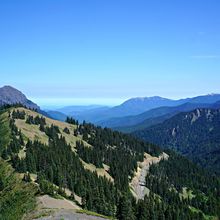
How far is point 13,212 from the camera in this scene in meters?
101

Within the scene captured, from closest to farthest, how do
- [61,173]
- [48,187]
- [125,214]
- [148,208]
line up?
[125,214] < [48,187] < [148,208] < [61,173]

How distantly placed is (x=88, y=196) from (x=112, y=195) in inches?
1531

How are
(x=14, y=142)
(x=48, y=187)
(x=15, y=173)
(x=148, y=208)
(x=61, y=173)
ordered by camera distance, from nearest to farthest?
(x=48, y=187), (x=148, y=208), (x=15, y=173), (x=61, y=173), (x=14, y=142)

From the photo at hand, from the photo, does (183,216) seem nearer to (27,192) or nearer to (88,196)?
(88,196)

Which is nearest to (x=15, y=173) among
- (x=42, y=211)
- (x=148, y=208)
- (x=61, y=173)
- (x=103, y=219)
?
(x=61, y=173)

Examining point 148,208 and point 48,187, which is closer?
point 48,187

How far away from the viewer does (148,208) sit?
479ft

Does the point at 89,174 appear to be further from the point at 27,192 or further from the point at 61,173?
the point at 27,192

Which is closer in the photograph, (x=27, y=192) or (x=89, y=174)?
(x=27, y=192)

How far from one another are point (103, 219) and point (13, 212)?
82.2 ft

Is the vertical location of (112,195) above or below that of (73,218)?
below

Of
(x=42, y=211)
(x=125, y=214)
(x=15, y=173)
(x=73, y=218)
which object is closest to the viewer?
(x=73, y=218)

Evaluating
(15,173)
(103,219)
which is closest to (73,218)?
(103,219)

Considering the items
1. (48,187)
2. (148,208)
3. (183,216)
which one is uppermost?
(48,187)
